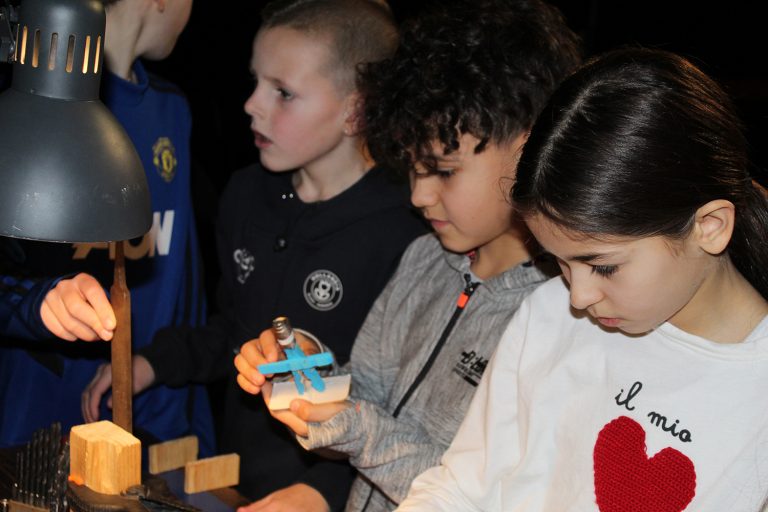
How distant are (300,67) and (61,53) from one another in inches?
36.3

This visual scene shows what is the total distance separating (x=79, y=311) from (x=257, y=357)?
30cm

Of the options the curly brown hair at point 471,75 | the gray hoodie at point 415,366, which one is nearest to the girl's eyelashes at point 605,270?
the gray hoodie at point 415,366

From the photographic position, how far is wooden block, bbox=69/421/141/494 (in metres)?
1.23

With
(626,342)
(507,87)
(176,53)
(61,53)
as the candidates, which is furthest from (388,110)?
(176,53)

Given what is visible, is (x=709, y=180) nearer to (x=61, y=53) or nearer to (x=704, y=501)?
(x=704, y=501)

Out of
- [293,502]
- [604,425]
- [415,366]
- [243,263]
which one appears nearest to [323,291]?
[243,263]

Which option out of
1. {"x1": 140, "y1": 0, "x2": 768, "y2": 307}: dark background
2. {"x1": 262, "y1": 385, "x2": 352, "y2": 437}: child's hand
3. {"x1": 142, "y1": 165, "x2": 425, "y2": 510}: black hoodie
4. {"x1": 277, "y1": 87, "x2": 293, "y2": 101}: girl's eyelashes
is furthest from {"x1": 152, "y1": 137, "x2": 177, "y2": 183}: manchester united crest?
{"x1": 140, "y1": 0, "x2": 768, "y2": 307}: dark background

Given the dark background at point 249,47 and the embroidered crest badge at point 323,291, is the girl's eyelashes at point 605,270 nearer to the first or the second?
the embroidered crest badge at point 323,291

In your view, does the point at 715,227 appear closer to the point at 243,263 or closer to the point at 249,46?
the point at 243,263

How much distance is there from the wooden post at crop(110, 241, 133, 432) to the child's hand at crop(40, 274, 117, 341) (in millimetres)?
14

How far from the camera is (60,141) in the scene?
0.94m

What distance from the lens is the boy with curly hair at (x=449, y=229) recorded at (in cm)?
141

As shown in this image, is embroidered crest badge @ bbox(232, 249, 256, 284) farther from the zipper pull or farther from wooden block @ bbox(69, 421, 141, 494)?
wooden block @ bbox(69, 421, 141, 494)

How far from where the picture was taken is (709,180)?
1062 mm
